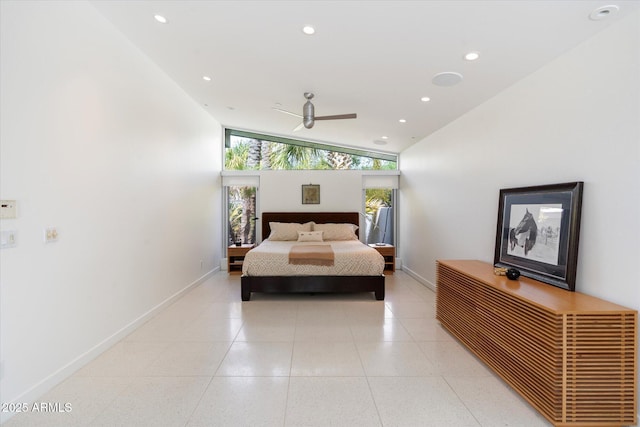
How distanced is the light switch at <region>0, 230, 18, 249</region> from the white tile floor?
3.64ft

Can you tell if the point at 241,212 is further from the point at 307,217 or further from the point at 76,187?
the point at 76,187

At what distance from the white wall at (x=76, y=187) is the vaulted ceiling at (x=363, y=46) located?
1.78 feet

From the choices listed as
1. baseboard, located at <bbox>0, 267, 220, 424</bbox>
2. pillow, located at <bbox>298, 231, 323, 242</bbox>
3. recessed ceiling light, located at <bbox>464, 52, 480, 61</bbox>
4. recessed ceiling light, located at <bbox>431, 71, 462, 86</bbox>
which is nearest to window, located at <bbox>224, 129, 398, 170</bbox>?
pillow, located at <bbox>298, 231, 323, 242</bbox>

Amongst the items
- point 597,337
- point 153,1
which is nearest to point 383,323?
point 597,337

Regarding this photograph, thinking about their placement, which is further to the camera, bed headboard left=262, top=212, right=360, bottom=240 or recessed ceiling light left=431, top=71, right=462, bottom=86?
bed headboard left=262, top=212, right=360, bottom=240

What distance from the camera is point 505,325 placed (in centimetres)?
223

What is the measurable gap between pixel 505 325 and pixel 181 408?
2.40 meters

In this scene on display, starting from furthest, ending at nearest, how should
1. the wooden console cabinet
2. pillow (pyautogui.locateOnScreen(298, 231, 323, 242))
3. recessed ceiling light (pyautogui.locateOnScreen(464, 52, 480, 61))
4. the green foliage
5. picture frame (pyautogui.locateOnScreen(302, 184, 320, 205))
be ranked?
the green foliage → picture frame (pyautogui.locateOnScreen(302, 184, 320, 205)) → pillow (pyautogui.locateOnScreen(298, 231, 323, 242)) → recessed ceiling light (pyautogui.locateOnScreen(464, 52, 480, 61)) → the wooden console cabinet

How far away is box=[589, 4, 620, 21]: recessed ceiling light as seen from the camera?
1.83m

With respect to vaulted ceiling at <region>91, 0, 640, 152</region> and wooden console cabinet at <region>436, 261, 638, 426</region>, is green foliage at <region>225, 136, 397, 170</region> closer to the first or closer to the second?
vaulted ceiling at <region>91, 0, 640, 152</region>

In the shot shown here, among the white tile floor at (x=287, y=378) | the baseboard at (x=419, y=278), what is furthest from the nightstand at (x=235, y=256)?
the baseboard at (x=419, y=278)

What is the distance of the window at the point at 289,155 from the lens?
265 inches

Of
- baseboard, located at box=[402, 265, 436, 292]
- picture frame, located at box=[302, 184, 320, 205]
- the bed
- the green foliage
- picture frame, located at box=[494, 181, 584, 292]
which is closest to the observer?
picture frame, located at box=[494, 181, 584, 292]

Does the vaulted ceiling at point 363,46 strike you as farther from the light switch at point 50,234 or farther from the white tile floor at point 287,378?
the white tile floor at point 287,378
